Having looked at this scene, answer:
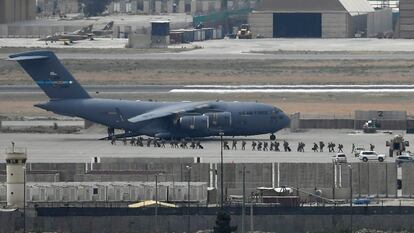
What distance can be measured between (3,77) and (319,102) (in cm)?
3312

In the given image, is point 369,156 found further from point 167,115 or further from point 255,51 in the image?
point 255,51

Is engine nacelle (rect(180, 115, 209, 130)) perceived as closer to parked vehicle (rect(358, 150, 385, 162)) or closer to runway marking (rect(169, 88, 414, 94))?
parked vehicle (rect(358, 150, 385, 162))

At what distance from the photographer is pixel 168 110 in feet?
348

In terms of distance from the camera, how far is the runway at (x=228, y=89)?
133 meters

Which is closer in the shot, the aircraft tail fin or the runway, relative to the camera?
the aircraft tail fin

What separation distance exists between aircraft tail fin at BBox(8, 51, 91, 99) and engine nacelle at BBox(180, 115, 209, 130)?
6.53 metres

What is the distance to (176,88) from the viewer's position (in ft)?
446

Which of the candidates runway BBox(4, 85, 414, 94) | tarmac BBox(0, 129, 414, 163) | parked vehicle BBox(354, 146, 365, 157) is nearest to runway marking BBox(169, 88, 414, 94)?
runway BBox(4, 85, 414, 94)

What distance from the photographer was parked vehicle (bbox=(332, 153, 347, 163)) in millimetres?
87062

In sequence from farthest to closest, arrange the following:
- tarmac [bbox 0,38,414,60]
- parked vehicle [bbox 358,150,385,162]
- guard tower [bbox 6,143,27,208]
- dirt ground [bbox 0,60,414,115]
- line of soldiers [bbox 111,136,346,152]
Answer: tarmac [bbox 0,38,414,60]
dirt ground [bbox 0,60,414,115]
line of soldiers [bbox 111,136,346,152]
parked vehicle [bbox 358,150,385,162]
guard tower [bbox 6,143,27,208]

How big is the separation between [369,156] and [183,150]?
1127 cm

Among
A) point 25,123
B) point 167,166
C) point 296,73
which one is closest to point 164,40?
point 296,73

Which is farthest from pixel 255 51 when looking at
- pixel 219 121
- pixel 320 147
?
pixel 320 147

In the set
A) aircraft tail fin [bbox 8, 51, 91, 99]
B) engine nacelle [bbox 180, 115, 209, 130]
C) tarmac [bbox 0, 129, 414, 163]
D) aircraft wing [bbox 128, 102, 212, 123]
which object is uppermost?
aircraft tail fin [bbox 8, 51, 91, 99]
